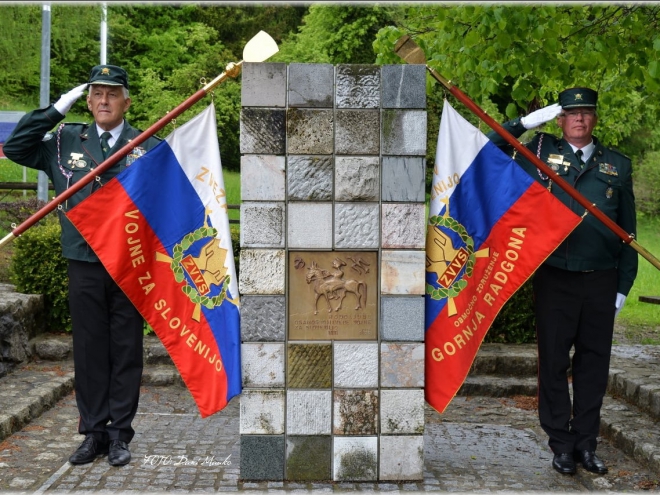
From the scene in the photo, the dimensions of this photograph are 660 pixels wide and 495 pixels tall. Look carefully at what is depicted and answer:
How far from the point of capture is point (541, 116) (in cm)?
511

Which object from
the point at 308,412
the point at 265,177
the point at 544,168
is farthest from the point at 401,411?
the point at 544,168

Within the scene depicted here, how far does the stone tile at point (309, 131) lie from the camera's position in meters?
4.68

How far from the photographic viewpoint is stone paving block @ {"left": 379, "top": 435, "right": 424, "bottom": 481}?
485 cm

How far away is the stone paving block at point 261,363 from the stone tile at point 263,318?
43 mm

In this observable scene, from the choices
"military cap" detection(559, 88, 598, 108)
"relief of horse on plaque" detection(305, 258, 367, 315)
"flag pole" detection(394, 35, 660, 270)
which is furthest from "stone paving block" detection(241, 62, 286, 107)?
"military cap" detection(559, 88, 598, 108)

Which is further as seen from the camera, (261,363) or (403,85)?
(261,363)

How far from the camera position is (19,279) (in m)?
8.01

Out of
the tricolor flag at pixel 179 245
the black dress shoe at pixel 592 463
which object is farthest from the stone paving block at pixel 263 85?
the black dress shoe at pixel 592 463

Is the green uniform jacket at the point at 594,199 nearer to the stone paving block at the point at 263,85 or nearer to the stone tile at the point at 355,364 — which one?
the stone tile at the point at 355,364

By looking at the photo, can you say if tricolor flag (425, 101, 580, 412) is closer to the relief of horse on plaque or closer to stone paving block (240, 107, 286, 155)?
the relief of horse on plaque

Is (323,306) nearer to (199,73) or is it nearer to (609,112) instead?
(609,112)

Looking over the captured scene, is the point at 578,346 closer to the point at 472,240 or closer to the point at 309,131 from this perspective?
the point at 472,240

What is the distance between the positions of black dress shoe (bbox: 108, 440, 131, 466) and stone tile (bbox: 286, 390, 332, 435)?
3.20 ft

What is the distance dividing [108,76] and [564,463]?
337 centimetres
